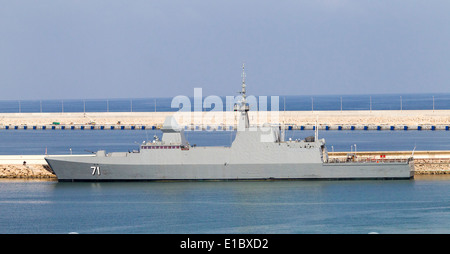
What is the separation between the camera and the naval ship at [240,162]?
40.4m

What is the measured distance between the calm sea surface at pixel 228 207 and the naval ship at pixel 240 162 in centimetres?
52

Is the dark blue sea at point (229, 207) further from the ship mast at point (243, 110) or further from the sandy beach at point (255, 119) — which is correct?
the sandy beach at point (255, 119)

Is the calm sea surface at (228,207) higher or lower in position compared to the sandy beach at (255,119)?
lower

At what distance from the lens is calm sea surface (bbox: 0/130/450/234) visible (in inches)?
1194

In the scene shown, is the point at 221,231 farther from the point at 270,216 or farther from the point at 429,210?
the point at 429,210

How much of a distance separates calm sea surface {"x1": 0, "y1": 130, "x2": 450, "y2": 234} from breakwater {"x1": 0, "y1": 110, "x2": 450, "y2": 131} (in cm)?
4830

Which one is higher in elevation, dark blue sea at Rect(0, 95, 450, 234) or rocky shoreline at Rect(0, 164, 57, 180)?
rocky shoreline at Rect(0, 164, 57, 180)

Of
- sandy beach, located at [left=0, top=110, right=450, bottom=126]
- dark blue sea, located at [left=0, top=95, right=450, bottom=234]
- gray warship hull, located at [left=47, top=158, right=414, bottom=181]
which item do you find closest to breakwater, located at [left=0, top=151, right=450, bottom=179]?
gray warship hull, located at [left=47, top=158, right=414, bottom=181]

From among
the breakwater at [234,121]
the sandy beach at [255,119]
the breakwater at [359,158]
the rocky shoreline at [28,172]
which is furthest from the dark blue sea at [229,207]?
the sandy beach at [255,119]

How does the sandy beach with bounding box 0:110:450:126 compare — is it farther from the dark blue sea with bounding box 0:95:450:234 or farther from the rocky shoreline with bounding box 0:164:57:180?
the dark blue sea with bounding box 0:95:450:234

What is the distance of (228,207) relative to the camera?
113 ft

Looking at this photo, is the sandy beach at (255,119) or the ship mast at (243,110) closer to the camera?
the ship mast at (243,110)

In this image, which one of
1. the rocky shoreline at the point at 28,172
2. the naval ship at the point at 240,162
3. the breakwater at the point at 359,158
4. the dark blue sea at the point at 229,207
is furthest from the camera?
the rocky shoreline at the point at 28,172

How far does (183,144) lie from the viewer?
41.1 m
